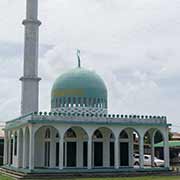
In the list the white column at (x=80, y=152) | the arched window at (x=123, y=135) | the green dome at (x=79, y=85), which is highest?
the green dome at (x=79, y=85)

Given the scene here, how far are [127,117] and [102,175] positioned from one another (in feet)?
15.7

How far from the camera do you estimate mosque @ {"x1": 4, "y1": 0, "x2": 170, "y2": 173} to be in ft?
91.6

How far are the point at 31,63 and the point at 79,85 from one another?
557 cm

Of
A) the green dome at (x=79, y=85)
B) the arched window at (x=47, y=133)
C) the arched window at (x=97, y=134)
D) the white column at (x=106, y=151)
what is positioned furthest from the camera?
the green dome at (x=79, y=85)

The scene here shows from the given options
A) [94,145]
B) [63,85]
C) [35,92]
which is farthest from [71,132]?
[35,92]

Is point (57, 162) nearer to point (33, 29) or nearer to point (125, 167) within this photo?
point (125, 167)

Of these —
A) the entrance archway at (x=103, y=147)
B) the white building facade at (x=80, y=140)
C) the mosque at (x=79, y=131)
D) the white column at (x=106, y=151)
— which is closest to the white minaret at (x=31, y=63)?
the mosque at (x=79, y=131)

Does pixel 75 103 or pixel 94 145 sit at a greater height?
pixel 75 103

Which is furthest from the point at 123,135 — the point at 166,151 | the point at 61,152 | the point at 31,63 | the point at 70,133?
the point at 31,63

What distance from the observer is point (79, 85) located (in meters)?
31.6

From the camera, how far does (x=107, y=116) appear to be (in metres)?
29.0

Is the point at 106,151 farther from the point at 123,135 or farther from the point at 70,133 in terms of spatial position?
the point at 70,133

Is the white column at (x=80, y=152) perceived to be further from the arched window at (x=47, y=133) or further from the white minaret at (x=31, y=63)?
the white minaret at (x=31, y=63)

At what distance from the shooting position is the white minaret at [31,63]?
3438 cm
